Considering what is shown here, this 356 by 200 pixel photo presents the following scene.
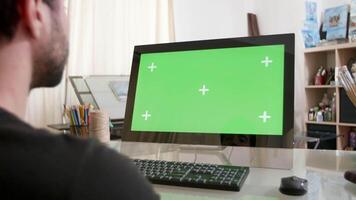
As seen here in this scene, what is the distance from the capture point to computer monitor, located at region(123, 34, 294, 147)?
101cm

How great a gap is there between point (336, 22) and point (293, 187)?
8.55ft

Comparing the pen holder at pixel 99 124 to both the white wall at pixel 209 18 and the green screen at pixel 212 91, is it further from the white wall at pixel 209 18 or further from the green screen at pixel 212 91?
the white wall at pixel 209 18

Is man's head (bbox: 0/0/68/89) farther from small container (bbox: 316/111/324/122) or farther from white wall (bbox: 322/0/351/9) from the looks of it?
white wall (bbox: 322/0/351/9)

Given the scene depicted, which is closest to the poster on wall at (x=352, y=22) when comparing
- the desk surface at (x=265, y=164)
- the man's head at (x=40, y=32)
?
the desk surface at (x=265, y=164)

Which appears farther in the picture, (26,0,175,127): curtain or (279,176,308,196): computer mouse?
(26,0,175,127): curtain

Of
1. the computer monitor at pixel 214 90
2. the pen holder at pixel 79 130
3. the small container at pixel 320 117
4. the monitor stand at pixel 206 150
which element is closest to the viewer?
the computer monitor at pixel 214 90

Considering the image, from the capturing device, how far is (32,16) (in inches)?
16.6

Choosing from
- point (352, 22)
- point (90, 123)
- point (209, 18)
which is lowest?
point (90, 123)

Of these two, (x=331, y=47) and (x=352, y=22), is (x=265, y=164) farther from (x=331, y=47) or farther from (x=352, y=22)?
(x=352, y=22)

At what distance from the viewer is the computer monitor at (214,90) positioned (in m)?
1.01

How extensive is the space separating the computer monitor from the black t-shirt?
2.34 feet

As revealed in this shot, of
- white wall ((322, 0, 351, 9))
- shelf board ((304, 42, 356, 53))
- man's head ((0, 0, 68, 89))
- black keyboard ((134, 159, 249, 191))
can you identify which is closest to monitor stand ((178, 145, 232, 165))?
black keyboard ((134, 159, 249, 191))

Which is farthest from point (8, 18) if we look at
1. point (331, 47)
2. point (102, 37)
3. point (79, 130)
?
point (331, 47)

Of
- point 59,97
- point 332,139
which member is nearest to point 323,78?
point 332,139
